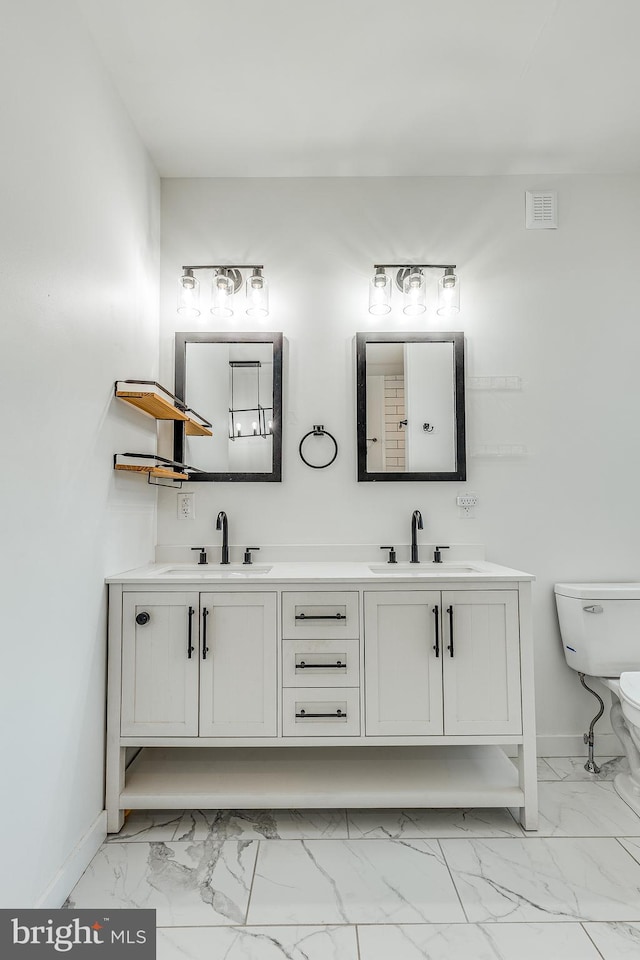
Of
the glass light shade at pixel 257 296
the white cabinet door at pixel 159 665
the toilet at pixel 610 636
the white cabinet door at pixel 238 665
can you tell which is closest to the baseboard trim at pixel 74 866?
the white cabinet door at pixel 159 665

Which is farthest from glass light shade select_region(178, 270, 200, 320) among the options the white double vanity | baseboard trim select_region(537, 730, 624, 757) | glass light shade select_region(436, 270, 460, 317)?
baseboard trim select_region(537, 730, 624, 757)

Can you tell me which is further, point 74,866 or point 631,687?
point 631,687

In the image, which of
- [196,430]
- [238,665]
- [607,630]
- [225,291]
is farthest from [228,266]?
[607,630]

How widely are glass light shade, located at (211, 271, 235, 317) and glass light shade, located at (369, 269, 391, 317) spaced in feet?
2.09

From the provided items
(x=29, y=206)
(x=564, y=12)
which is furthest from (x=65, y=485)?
(x=564, y=12)

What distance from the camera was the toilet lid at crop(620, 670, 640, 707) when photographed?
6.07ft

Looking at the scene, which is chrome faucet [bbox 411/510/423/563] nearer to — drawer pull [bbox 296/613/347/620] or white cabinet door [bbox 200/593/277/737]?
drawer pull [bbox 296/613/347/620]

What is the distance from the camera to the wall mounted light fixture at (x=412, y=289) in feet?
8.04

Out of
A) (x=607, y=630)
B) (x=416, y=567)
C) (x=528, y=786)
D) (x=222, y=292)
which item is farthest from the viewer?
(x=222, y=292)

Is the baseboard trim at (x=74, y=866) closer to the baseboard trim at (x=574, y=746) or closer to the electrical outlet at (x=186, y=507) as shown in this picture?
the electrical outlet at (x=186, y=507)

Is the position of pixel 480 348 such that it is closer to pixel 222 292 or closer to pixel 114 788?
pixel 222 292

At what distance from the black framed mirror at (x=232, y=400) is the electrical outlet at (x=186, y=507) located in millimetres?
96

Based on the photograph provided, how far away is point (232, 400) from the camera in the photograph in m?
2.50

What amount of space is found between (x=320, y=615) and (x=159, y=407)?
101cm
